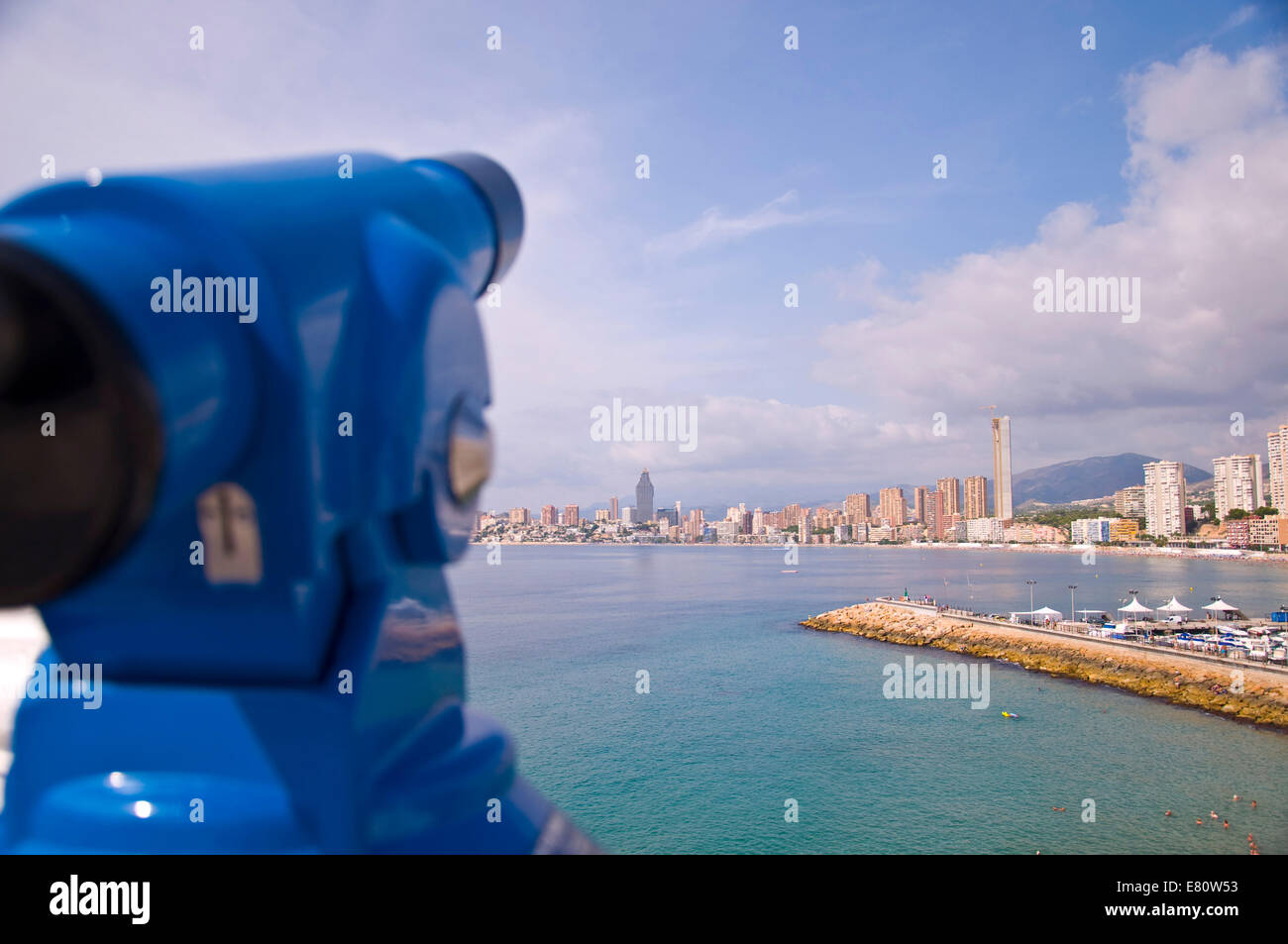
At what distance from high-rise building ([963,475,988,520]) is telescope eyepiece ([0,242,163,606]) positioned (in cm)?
10809

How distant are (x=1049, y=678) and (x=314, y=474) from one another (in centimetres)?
3132

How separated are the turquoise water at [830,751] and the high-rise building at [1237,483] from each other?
56.0 m

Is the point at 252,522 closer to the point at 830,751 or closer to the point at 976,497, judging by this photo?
the point at 830,751

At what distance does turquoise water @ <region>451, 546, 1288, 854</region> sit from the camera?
14.7m

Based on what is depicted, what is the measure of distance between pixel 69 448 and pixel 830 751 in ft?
68.8

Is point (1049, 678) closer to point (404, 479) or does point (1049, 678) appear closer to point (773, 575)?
point (404, 479)

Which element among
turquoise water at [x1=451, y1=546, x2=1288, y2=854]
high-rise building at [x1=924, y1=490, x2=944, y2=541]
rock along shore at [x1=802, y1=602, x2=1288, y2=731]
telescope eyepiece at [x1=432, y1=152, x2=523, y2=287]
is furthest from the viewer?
high-rise building at [x1=924, y1=490, x2=944, y2=541]

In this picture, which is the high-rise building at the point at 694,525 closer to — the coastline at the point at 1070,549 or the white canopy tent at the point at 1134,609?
the coastline at the point at 1070,549

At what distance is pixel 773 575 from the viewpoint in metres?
70.0

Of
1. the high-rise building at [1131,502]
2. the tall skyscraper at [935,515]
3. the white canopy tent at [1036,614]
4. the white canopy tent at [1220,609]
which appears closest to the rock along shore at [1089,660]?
the white canopy tent at [1036,614]

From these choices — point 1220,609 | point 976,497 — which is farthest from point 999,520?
point 1220,609

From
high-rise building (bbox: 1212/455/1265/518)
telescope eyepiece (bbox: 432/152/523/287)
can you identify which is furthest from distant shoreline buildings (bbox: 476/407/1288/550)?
telescope eyepiece (bbox: 432/152/523/287)

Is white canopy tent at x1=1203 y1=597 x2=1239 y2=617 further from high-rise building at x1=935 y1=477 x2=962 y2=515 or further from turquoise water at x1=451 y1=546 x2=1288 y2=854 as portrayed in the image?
high-rise building at x1=935 y1=477 x2=962 y2=515
